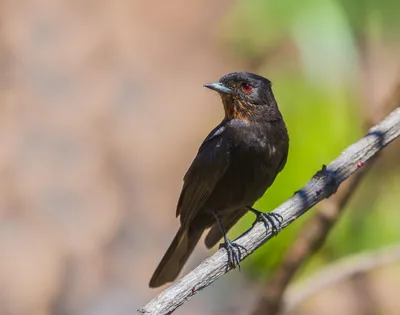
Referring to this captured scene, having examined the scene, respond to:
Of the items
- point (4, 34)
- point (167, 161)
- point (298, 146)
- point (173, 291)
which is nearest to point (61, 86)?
point (4, 34)

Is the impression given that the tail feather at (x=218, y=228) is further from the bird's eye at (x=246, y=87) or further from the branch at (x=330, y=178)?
the branch at (x=330, y=178)

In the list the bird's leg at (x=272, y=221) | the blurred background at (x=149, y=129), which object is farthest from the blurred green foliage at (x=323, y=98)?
the bird's leg at (x=272, y=221)

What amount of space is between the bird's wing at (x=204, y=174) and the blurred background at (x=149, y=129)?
0.59 m

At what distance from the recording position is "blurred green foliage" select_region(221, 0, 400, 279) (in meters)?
4.98

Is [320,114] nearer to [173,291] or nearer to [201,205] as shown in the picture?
[201,205]

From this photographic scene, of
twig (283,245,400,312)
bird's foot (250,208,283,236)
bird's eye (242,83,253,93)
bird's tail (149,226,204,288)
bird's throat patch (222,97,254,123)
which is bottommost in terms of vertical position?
twig (283,245,400,312)

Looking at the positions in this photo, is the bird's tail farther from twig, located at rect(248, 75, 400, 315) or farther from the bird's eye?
the bird's eye

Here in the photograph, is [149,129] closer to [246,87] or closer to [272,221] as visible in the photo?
[246,87]

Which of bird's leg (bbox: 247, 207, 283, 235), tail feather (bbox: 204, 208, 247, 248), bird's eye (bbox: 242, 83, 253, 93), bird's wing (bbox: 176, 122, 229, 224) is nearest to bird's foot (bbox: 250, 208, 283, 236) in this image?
bird's leg (bbox: 247, 207, 283, 235)

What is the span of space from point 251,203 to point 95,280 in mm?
3476

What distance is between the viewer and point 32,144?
958 centimetres

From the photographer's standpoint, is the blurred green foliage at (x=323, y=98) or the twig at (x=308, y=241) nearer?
the twig at (x=308, y=241)

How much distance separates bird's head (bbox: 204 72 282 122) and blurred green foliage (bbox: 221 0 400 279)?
17cm

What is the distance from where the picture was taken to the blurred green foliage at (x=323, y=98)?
16.3ft
